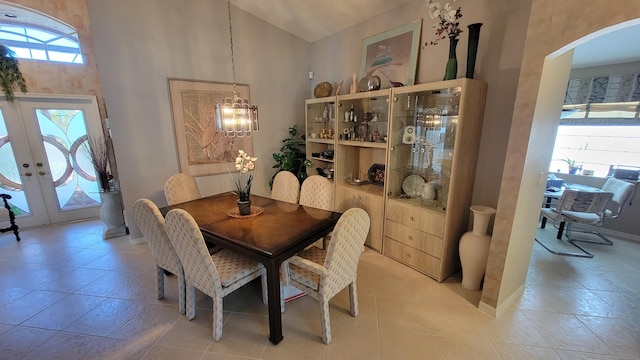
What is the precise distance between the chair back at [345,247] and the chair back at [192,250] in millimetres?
828

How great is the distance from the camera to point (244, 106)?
7.09 ft

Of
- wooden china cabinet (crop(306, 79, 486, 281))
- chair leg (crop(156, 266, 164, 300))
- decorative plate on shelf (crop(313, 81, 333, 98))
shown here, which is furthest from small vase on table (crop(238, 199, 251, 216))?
decorative plate on shelf (crop(313, 81, 333, 98))

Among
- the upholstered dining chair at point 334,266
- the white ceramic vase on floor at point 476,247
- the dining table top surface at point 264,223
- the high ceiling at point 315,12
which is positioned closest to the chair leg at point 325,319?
the upholstered dining chair at point 334,266

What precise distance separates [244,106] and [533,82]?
2218mm

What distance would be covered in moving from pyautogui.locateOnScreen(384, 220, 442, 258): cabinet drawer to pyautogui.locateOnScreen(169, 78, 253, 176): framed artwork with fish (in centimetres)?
262

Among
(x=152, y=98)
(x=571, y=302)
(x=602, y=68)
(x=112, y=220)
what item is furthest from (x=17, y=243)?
(x=602, y=68)

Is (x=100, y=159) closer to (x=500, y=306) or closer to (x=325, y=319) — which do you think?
(x=325, y=319)

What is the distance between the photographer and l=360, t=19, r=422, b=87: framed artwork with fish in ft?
9.11

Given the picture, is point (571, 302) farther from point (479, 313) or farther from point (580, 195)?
point (580, 195)

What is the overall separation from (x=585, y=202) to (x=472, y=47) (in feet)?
8.98

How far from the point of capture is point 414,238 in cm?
270

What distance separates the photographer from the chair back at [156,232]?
6.18ft

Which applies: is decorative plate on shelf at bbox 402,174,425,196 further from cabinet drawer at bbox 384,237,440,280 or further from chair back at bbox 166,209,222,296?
chair back at bbox 166,209,222,296

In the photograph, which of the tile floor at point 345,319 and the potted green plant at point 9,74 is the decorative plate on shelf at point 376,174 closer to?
the tile floor at point 345,319
